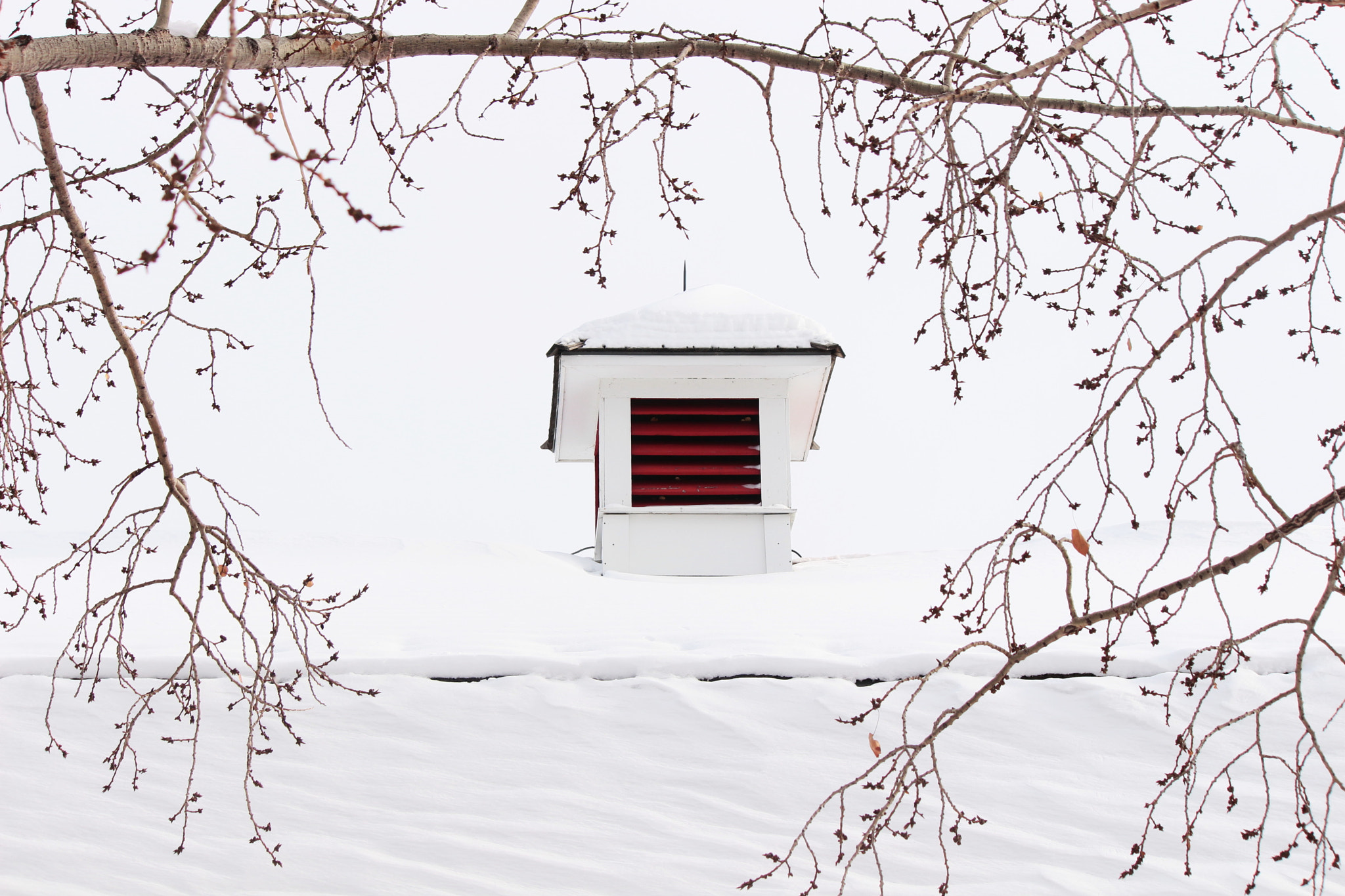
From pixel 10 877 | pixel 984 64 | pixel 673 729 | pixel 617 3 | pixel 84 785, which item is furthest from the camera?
pixel 673 729

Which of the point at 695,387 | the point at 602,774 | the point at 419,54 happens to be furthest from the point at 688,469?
the point at 419,54

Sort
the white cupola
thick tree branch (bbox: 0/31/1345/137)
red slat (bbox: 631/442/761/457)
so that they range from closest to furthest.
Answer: thick tree branch (bbox: 0/31/1345/137), the white cupola, red slat (bbox: 631/442/761/457)

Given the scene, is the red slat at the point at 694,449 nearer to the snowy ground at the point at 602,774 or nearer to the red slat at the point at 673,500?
the red slat at the point at 673,500

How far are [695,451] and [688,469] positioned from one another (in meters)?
0.14

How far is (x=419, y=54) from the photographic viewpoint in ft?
9.78

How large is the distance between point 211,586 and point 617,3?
1788mm

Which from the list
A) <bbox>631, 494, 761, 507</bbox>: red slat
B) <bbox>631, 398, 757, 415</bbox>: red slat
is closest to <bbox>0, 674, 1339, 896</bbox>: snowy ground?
<bbox>631, 494, 761, 507</bbox>: red slat

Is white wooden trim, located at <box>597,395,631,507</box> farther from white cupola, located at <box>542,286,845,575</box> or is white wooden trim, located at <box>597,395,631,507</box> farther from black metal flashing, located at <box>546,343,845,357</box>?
black metal flashing, located at <box>546,343,845,357</box>

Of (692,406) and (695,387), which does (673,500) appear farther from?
(695,387)

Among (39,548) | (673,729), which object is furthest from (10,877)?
(39,548)

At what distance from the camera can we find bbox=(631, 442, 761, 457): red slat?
26.5ft

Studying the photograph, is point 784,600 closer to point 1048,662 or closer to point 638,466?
point 1048,662

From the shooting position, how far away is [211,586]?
2777 millimetres

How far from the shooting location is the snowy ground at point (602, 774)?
3479 millimetres
